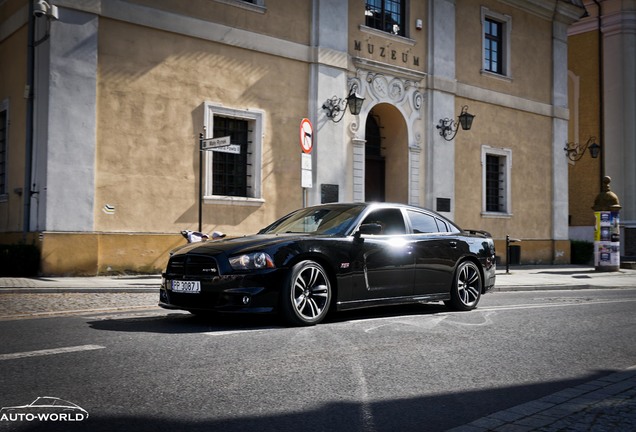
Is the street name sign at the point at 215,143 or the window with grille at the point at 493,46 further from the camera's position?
Result: the window with grille at the point at 493,46

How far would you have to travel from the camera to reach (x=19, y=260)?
1381 centimetres

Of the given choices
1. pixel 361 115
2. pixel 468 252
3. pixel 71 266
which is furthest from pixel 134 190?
pixel 468 252

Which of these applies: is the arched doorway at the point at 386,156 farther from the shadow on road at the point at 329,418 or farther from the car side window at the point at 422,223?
the shadow on road at the point at 329,418

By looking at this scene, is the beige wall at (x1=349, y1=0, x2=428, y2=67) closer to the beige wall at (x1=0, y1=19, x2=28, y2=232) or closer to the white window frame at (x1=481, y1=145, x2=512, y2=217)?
the white window frame at (x1=481, y1=145, x2=512, y2=217)

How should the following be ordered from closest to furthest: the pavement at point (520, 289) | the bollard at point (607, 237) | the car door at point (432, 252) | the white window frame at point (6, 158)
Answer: the pavement at point (520, 289) < the car door at point (432, 252) < the white window frame at point (6, 158) < the bollard at point (607, 237)

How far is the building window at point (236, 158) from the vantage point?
661 inches

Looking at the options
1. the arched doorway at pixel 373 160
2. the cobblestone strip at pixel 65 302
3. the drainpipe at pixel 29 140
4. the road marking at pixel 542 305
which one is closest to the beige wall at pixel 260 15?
the drainpipe at pixel 29 140

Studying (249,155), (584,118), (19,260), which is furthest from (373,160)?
(584,118)

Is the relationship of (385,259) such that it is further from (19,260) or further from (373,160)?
(373,160)

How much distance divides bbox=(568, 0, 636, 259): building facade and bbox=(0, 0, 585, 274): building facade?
312 inches

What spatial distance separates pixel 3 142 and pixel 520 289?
488 inches

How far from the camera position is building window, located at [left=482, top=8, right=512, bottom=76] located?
2384 centimetres

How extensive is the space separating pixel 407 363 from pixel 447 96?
1700cm

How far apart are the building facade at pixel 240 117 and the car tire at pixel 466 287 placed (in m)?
4.45
